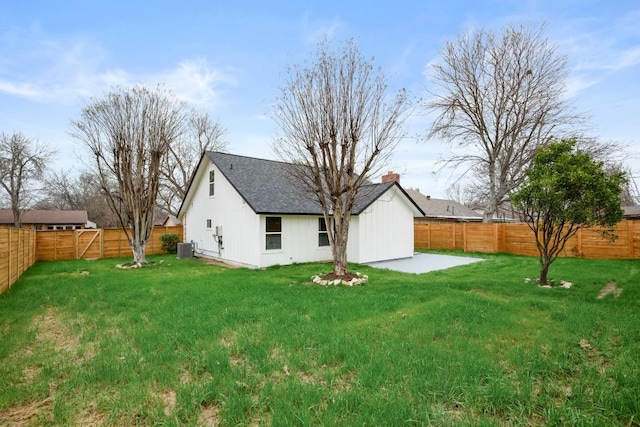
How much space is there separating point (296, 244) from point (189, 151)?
19.6 metres

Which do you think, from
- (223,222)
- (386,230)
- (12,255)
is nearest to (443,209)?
(386,230)

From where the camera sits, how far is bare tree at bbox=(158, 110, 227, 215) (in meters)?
27.7

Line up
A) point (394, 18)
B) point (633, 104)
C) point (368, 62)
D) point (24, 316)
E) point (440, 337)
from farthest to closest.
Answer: point (633, 104) → point (394, 18) → point (368, 62) → point (24, 316) → point (440, 337)

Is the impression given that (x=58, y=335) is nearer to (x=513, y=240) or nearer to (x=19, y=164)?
(x=513, y=240)

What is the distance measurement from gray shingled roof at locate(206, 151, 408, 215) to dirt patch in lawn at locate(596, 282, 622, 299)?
7.93 metres

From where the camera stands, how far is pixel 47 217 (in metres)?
36.2

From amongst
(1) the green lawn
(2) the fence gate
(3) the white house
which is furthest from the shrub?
(1) the green lawn

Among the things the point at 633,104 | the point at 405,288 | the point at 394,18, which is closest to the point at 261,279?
the point at 405,288

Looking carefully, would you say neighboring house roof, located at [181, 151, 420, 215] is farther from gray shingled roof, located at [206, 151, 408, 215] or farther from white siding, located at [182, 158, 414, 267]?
white siding, located at [182, 158, 414, 267]

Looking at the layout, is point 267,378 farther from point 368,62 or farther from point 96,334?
point 368,62

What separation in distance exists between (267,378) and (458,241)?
18228mm

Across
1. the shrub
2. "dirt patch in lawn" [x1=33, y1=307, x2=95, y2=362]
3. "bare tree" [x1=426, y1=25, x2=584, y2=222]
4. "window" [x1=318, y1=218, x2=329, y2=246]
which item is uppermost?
"bare tree" [x1=426, y1=25, x2=584, y2=222]

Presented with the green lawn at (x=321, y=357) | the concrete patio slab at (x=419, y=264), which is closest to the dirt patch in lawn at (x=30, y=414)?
the green lawn at (x=321, y=357)

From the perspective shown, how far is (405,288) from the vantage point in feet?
27.5
